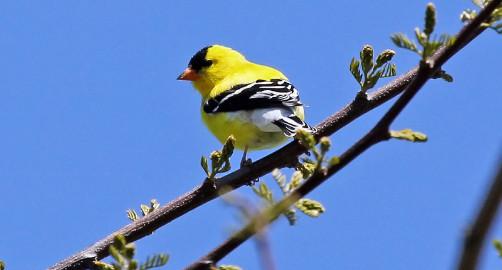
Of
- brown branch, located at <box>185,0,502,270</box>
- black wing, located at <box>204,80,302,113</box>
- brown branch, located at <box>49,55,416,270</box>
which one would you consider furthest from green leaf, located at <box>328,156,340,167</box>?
black wing, located at <box>204,80,302,113</box>

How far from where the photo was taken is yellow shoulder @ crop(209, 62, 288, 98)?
5.30 metres

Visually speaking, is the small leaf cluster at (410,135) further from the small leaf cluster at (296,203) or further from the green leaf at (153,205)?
the green leaf at (153,205)

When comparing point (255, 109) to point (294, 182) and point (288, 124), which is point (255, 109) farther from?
point (294, 182)

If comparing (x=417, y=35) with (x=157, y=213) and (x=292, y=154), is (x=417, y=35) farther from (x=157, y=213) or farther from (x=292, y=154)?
(x=292, y=154)

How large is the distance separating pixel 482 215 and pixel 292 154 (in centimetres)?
232

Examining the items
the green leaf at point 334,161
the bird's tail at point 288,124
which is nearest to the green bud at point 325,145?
the green leaf at point 334,161

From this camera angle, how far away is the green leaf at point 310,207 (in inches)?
48.6

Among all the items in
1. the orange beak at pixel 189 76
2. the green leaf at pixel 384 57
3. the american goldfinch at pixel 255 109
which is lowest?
the green leaf at pixel 384 57

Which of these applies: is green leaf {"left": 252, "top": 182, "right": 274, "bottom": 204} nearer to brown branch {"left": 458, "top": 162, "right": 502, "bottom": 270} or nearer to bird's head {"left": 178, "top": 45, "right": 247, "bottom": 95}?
brown branch {"left": 458, "top": 162, "right": 502, "bottom": 270}

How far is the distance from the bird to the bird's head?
19.0 inches

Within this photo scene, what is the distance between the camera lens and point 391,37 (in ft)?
4.23

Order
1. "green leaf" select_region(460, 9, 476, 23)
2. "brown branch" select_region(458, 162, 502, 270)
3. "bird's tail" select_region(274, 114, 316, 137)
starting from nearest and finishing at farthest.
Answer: "brown branch" select_region(458, 162, 502, 270) → "green leaf" select_region(460, 9, 476, 23) → "bird's tail" select_region(274, 114, 316, 137)

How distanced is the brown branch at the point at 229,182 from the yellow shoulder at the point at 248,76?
2.42m

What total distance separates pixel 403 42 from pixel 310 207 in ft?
1.21
